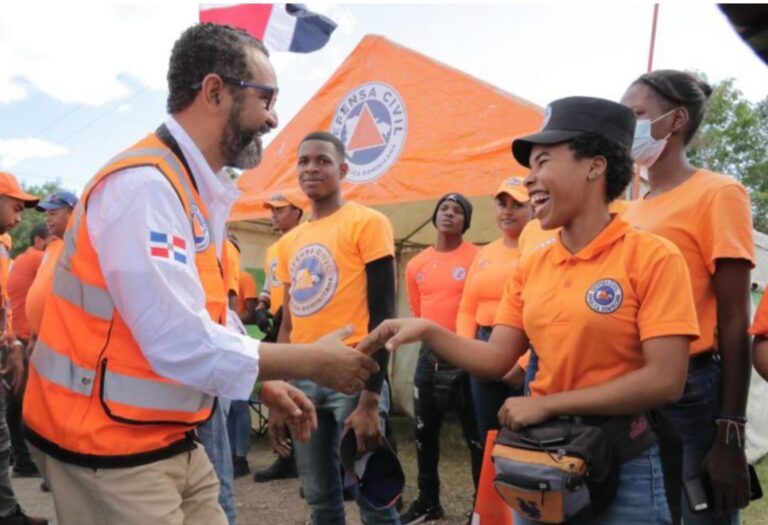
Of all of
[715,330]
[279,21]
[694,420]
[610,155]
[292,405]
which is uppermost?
[279,21]

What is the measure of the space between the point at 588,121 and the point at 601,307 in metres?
0.57

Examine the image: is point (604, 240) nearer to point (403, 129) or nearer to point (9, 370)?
point (403, 129)

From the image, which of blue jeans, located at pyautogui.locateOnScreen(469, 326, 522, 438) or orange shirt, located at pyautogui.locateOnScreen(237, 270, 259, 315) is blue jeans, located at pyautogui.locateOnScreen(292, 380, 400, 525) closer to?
blue jeans, located at pyautogui.locateOnScreen(469, 326, 522, 438)

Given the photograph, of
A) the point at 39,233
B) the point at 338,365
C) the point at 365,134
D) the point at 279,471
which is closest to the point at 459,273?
the point at 365,134

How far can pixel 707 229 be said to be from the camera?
221cm

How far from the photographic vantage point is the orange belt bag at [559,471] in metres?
1.68

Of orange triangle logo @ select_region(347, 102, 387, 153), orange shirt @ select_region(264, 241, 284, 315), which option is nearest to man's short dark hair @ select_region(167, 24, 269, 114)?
orange shirt @ select_region(264, 241, 284, 315)

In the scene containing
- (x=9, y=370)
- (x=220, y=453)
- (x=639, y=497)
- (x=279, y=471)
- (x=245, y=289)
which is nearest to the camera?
(x=639, y=497)

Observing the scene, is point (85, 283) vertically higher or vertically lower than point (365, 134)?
lower

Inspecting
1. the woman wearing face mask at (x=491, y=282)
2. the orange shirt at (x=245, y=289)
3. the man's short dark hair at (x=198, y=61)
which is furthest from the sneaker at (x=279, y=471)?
the man's short dark hair at (x=198, y=61)

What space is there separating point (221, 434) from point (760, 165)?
22.8 meters

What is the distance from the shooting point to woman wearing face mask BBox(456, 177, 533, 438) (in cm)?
382

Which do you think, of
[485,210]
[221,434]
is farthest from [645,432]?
[485,210]

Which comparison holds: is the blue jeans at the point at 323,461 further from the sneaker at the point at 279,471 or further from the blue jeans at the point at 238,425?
the blue jeans at the point at 238,425
